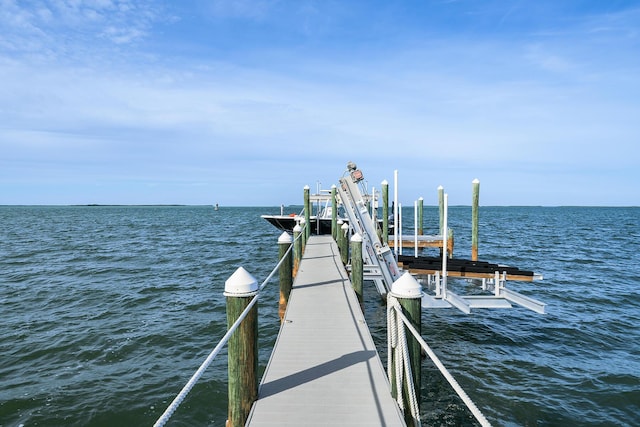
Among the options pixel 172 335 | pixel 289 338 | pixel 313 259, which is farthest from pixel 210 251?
pixel 289 338

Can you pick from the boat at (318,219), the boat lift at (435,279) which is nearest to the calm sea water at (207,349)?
the boat lift at (435,279)

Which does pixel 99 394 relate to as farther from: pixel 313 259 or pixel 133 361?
pixel 313 259

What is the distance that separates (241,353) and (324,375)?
1331 millimetres

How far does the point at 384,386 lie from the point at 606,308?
43.0ft

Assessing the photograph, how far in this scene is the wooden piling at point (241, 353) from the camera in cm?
403

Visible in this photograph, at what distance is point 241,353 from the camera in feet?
13.4

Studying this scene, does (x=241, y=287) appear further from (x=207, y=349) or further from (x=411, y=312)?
(x=207, y=349)

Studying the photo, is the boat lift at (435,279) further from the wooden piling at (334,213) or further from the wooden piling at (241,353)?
the wooden piling at (241,353)

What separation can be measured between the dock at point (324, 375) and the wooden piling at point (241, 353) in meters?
0.15

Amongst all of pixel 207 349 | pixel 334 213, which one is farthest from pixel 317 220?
pixel 207 349

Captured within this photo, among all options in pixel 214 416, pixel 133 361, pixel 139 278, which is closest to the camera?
pixel 214 416

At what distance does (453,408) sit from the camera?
7.02 meters

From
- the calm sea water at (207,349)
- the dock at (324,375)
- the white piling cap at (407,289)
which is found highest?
the white piling cap at (407,289)

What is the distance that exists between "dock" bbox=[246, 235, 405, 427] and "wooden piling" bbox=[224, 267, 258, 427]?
6.1 inches
